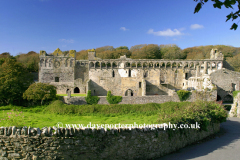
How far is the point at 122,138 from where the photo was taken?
824 cm

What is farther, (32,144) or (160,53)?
(160,53)

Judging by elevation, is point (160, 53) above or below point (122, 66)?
above

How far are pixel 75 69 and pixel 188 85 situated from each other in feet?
62.0

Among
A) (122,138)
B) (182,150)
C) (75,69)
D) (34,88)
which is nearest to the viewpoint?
(122,138)

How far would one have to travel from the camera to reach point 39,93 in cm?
2003

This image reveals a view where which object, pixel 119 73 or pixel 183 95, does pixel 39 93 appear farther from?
pixel 183 95

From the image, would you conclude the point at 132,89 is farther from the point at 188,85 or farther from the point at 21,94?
the point at 21,94

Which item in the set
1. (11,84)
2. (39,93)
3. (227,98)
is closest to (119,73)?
(39,93)

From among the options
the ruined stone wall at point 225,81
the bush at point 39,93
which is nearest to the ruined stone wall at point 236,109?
the ruined stone wall at point 225,81

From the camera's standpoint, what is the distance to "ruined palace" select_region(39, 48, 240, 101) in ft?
90.8

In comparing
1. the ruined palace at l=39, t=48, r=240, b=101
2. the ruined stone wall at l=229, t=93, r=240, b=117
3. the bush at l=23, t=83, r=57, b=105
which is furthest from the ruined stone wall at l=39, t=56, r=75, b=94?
the ruined stone wall at l=229, t=93, r=240, b=117

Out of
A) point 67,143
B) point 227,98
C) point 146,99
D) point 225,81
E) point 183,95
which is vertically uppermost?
point 225,81

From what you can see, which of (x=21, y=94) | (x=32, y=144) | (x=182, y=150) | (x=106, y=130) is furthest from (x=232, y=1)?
(x=21, y=94)

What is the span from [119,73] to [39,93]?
12726 millimetres
